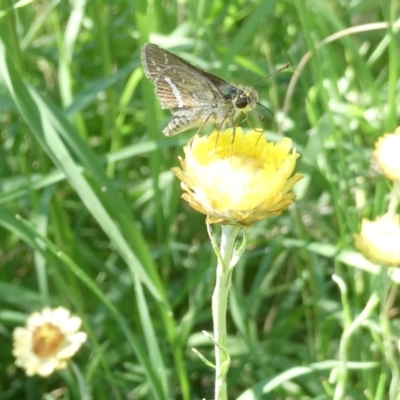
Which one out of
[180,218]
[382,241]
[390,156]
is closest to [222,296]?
[382,241]

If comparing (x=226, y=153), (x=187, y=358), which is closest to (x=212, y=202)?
(x=226, y=153)

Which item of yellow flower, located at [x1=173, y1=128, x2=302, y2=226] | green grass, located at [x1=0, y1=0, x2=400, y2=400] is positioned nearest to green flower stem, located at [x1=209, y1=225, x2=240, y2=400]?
yellow flower, located at [x1=173, y1=128, x2=302, y2=226]

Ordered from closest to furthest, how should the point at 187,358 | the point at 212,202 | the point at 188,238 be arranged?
the point at 212,202
the point at 187,358
the point at 188,238

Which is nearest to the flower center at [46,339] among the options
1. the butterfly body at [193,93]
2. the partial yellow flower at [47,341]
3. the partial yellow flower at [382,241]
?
the partial yellow flower at [47,341]

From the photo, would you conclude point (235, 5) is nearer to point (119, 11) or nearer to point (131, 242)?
point (119, 11)

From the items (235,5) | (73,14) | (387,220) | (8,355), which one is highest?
(73,14)

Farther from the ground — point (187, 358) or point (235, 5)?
point (235, 5)

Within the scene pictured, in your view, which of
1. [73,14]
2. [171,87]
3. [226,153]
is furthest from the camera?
[73,14]
